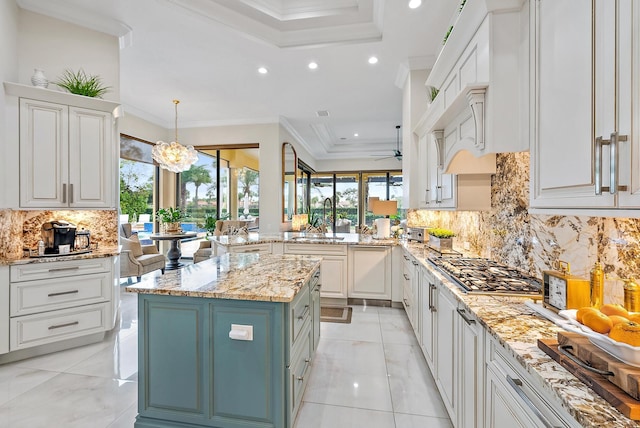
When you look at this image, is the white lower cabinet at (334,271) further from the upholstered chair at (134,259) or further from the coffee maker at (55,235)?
the upholstered chair at (134,259)

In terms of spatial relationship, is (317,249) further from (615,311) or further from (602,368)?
(602,368)

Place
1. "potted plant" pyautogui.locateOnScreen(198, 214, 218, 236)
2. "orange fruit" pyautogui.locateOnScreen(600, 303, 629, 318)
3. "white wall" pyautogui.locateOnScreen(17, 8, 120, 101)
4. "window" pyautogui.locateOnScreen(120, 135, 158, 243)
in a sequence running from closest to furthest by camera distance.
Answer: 1. "orange fruit" pyautogui.locateOnScreen(600, 303, 629, 318)
2. "white wall" pyautogui.locateOnScreen(17, 8, 120, 101)
3. "window" pyautogui.locateOnScreen(120, 135, 158, 243)
4. "potted plant" pyautogui.locateOnScreen(198, 214, 218, 236)

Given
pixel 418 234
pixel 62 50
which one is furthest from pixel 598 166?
pixel 62 50

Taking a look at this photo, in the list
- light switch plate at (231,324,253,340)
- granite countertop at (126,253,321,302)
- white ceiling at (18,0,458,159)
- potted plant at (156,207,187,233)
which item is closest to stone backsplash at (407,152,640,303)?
granite countertop at (126,253,321,302)

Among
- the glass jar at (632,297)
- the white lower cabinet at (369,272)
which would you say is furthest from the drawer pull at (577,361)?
the white lower cabinet at (369,272)

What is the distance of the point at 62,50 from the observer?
9.87 feet

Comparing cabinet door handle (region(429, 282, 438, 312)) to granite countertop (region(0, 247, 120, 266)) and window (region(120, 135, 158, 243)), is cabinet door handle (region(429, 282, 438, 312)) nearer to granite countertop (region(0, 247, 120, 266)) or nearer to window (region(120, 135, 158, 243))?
granite countertop (region(0, 247, 120, 266))

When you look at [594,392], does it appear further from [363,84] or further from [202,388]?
[363,84]

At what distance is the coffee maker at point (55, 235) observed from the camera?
2.92m

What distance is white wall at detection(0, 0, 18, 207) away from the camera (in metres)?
2.57

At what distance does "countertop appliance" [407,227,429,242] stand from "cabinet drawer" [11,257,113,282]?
3.53m

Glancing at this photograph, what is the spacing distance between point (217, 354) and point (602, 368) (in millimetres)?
1622

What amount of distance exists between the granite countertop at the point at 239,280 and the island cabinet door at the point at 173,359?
79 millimetres

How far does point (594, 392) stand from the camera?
0.76 metres
